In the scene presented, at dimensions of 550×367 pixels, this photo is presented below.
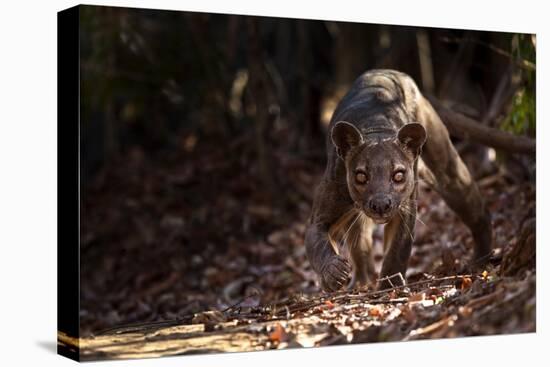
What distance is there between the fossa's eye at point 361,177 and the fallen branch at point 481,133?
179 centimetres

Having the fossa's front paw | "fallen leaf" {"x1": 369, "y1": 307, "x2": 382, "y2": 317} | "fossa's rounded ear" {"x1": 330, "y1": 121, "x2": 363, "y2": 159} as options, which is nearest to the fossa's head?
"fossa's rounded ear" {"x1": 330, "y1": 121, "x2": 363, "y2": 159}

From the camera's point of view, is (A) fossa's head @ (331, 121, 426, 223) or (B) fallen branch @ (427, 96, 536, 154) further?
(B) fallen branch @ (427, 96, 536, 154)

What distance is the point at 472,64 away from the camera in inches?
472

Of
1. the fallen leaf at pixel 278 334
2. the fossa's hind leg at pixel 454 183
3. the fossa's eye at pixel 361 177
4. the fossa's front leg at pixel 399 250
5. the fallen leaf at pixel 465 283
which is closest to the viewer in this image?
the fallen leaf at pixel 278 334

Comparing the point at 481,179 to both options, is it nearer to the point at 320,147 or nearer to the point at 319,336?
the point at 320,147

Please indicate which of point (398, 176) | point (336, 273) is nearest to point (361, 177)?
point (398, 176)

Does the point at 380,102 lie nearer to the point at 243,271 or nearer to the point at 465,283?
the point at 465,283

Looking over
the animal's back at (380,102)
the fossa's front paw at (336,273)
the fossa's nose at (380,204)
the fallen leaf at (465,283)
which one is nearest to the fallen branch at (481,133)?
the animal's back at (380,102)

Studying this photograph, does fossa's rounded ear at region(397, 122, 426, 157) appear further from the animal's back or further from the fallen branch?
the fallen branch

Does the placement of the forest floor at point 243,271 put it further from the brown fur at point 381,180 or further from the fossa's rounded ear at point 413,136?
the fossa's rounded ear at point 413,136

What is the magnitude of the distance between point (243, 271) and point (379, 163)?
503 centimetres

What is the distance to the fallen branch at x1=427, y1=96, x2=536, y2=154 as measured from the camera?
914 centimetres

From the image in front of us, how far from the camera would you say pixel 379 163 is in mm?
7562

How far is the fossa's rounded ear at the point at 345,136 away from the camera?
25.1 ft
